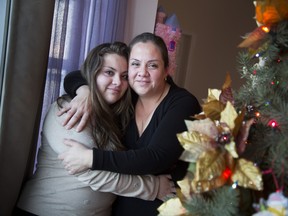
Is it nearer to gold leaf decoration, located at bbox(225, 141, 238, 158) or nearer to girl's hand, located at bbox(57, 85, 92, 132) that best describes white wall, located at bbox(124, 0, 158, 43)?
girl's hand, located at bbox(57, 85, 92, 132)

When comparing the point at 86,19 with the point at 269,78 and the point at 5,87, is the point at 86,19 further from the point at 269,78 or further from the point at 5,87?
the point at 269,78

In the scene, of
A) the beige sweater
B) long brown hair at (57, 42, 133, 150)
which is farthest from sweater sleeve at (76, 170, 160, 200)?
long brown hair at (57, 42, 133, 150)

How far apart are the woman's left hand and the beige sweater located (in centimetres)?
5

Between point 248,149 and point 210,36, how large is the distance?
3.15 m

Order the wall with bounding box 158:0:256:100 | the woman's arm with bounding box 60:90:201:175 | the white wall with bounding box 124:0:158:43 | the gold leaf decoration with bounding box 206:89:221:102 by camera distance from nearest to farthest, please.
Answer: the gold leaf decoration with bounding box 206:89:221:102, the woman's arm with bounding box 60:90:201:175, the white wall with bounding box 124:0:158:43, the wall with bounding box 158:0:256:100

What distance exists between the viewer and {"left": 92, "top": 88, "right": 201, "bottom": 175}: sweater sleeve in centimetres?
98

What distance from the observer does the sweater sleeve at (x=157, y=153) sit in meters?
0.98

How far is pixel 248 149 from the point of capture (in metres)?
0.62

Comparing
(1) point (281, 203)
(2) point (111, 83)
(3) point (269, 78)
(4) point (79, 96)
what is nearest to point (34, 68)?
(4) point (79, 96)

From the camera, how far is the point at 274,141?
60 centimetres

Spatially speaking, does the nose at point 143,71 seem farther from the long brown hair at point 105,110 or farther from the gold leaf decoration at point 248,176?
the gold leaf decoration at point 248,176

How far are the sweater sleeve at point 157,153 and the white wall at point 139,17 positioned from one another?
92 centimetres

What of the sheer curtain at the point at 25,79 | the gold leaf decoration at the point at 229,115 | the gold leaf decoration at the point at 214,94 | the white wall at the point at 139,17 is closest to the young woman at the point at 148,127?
the sheer curtain at the point at 25,79

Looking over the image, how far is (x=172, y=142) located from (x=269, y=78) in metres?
0.45
